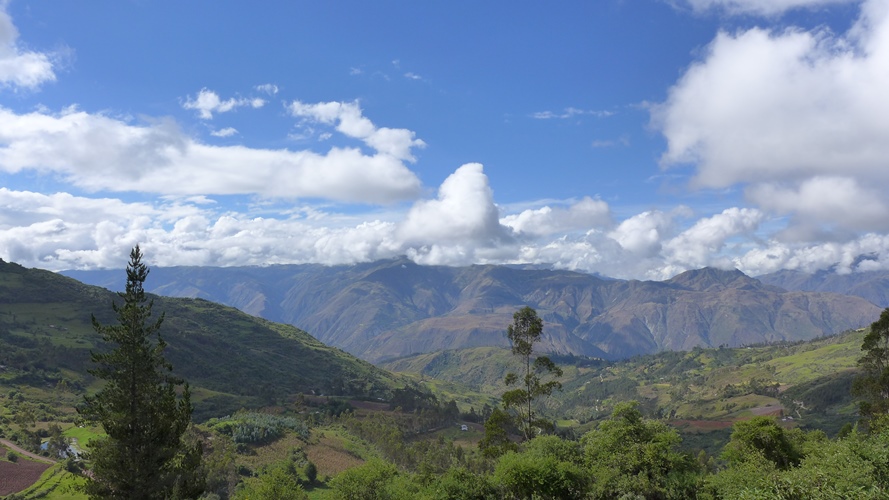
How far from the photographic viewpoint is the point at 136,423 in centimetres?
3453

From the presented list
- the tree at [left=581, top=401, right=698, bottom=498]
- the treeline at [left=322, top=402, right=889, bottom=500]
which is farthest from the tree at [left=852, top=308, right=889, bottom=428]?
the tree at [left=581, top=401, right=698, bottom=498]

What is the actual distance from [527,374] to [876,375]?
57691mm

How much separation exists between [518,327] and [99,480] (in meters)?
39.5

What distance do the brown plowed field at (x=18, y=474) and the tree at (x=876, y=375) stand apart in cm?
13368

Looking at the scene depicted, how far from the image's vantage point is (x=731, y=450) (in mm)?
59281

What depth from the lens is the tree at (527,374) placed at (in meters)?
53.2

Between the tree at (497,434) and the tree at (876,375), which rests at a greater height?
the tree at (876,375)

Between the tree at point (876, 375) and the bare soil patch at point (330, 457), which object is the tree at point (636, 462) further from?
the bare soil patch at point (330, 457)

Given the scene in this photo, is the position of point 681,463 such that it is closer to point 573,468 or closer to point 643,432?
point 643,432

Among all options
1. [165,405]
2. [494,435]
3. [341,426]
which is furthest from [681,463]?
[341,426]

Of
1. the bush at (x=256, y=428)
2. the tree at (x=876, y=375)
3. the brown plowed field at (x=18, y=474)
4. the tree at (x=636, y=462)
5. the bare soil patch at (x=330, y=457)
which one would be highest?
the tree at (x=876, y=375)

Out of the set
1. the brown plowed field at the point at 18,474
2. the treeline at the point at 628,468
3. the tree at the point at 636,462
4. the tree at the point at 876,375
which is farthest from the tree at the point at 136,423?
the tree at the point at 876,375

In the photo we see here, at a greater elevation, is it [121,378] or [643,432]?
[121,378]

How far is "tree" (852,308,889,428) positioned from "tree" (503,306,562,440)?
156 ft
